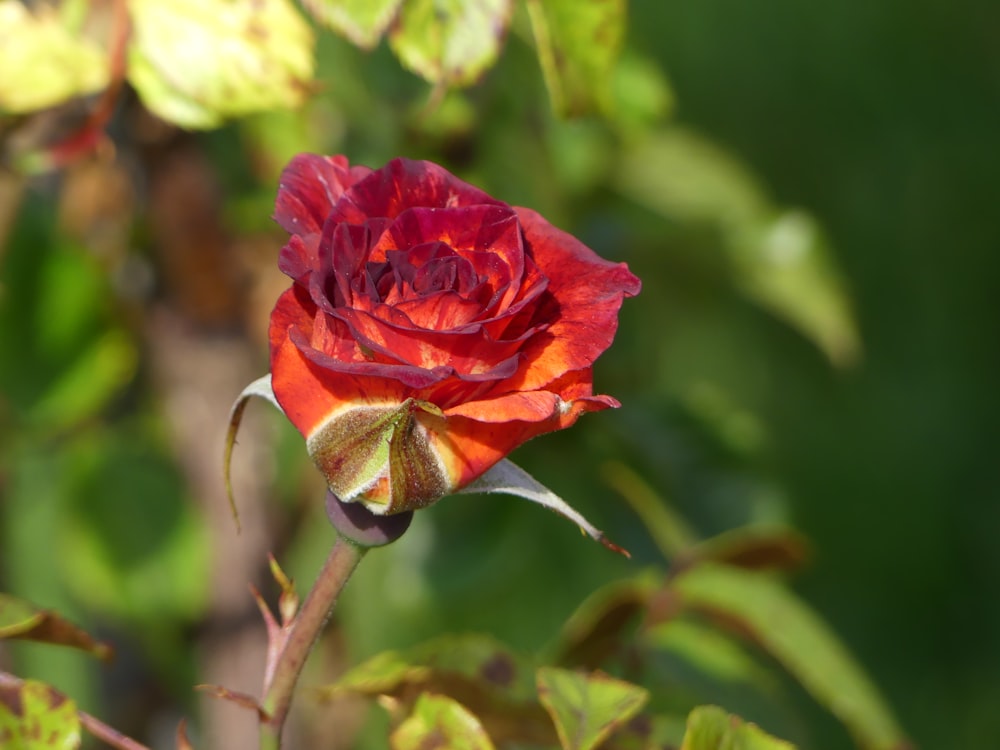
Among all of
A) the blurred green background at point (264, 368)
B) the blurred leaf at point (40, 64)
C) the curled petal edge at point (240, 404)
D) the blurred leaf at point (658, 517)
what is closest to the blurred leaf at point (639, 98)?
the blurred green background at point (264, 368)

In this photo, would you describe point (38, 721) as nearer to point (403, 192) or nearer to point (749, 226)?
point (403, 192)

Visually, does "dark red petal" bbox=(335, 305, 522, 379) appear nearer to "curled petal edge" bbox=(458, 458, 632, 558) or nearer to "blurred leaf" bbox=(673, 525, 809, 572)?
"curled petal edge" bbox=(458, 458, 632, 558)

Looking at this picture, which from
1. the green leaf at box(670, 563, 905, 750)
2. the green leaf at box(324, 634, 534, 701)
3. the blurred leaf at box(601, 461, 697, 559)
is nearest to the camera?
the green leaf at box(324, 634, 534, 701)

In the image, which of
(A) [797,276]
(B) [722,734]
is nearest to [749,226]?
(A) [797,276]

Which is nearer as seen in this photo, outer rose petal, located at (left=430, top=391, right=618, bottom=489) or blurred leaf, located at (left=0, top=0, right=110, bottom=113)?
outer rose petal, located at (left=430, top=391, right=618, bottom=489)

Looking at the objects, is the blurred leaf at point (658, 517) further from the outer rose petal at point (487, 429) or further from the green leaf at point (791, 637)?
the outer rose petal at point (487, 429)

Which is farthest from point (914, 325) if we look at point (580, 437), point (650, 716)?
point (650, 716)

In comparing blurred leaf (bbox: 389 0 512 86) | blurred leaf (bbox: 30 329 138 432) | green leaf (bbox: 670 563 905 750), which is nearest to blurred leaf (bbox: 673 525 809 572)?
green leaf (bbox: 670 563 905 750)
